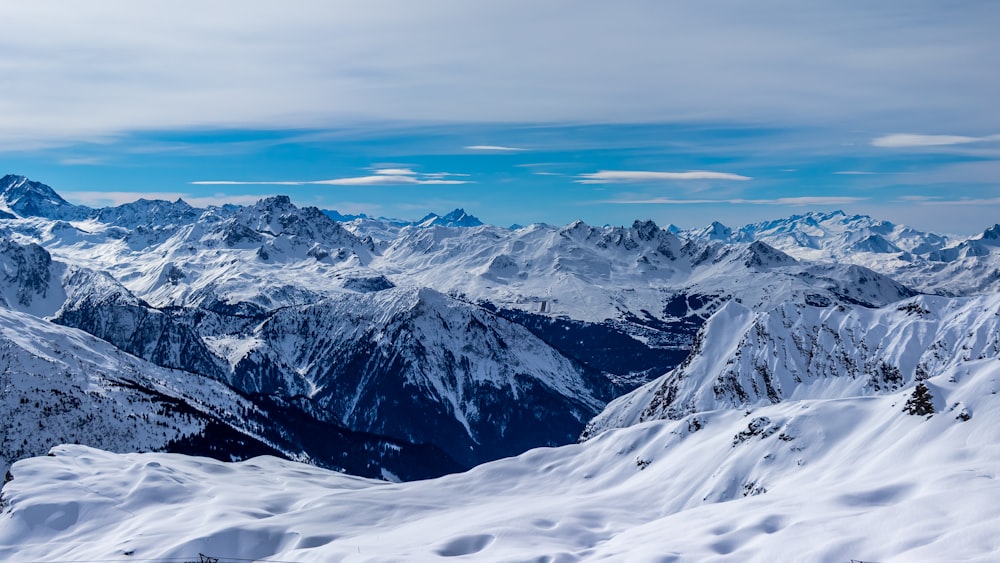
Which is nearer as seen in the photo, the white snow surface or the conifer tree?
the white snow surface

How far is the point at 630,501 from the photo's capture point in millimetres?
136375

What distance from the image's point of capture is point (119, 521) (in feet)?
408

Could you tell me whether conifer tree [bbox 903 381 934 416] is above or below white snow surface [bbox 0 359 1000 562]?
above

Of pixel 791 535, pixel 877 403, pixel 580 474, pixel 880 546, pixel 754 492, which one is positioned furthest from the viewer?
pixel 580 474

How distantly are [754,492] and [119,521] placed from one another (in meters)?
109

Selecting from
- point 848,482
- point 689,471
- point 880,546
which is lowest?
point 689,471

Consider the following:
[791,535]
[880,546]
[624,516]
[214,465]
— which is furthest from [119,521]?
[880,546]

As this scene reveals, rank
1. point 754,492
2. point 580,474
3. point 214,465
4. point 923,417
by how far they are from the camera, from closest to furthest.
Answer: point 923,417 → point 754,492 → point 580,474 → point 214,465

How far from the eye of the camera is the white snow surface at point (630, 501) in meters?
79.5

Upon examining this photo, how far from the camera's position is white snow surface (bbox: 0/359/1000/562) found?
3130 inches

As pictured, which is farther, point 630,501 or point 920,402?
point 630,501

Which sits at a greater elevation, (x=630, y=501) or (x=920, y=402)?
(x=920, y=402)

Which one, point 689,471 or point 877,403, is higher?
point 877,403

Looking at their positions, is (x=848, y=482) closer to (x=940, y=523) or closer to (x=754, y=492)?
(x=754, y=492)
